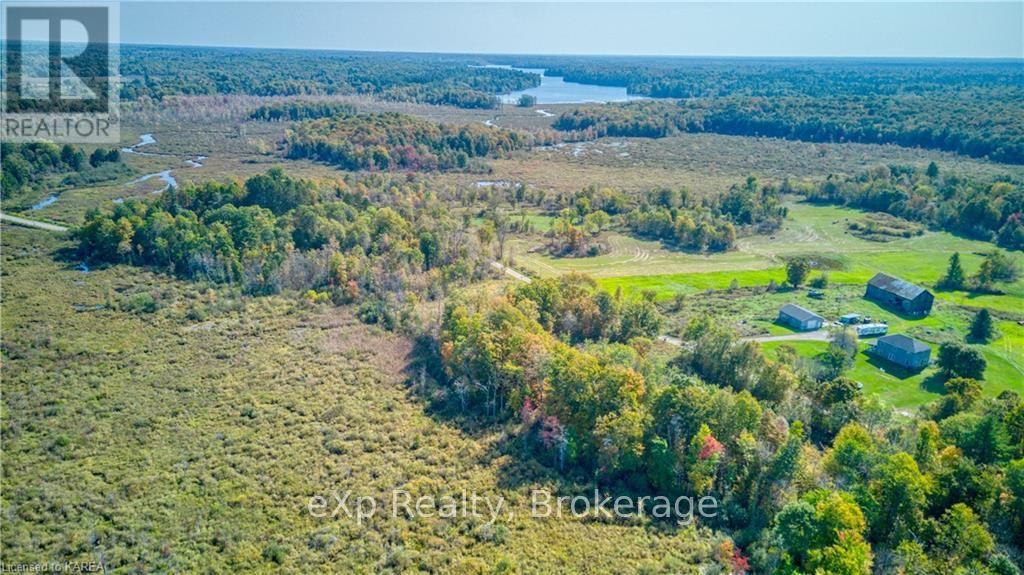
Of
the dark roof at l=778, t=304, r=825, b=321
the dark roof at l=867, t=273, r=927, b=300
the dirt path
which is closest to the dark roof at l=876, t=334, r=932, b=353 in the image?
the dark roof at l=778, t=304, r=825, b=321

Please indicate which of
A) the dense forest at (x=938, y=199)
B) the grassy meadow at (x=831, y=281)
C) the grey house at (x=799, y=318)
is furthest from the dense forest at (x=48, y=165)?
the dense forest at (x=938, y=199)

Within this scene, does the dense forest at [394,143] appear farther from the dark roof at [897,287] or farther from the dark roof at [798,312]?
the dark roof at [897,287]

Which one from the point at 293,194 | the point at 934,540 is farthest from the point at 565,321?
the point at 293,194

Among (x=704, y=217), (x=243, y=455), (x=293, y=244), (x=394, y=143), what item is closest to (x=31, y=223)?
(x=293, y=244)

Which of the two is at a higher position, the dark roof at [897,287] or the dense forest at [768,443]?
the dark roof at [897,287]

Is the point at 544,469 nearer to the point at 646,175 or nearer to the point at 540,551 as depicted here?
the point at 540,551

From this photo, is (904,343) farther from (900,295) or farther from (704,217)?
(704,217)

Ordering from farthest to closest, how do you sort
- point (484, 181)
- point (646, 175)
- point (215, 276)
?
1. point (646, 175)
2. point (484, 181)
3. point (215, 276)
